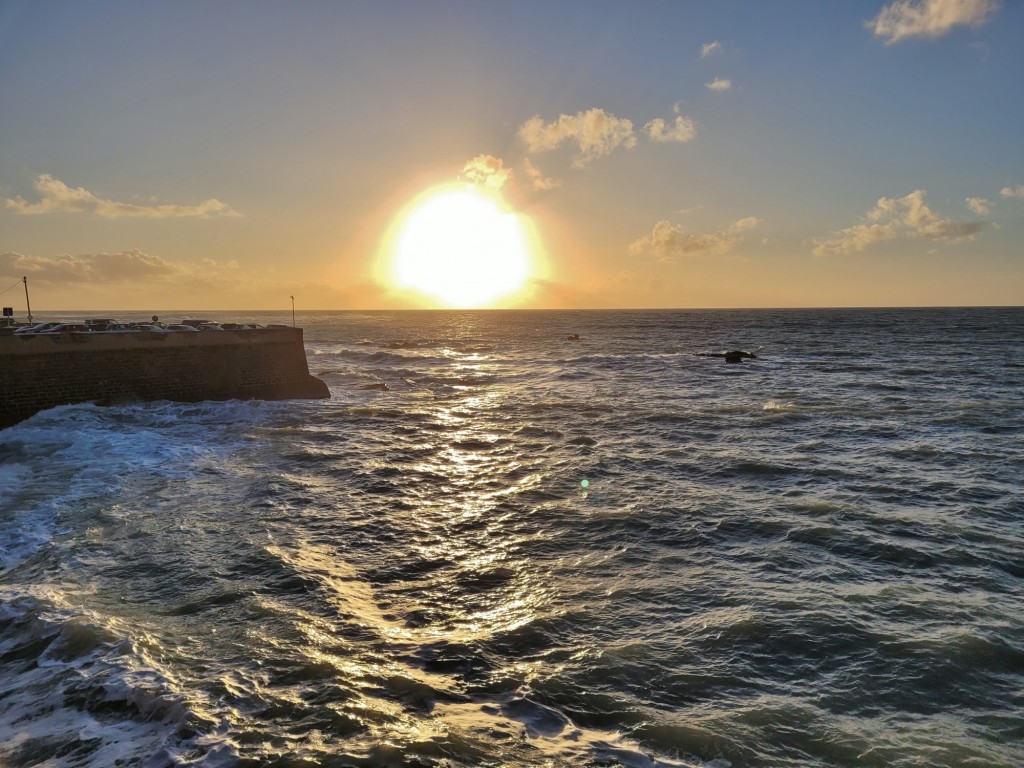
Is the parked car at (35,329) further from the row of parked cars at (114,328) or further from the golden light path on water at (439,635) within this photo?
the golden light path on water at (439,635)

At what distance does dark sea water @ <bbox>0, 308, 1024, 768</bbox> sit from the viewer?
593 centimetres

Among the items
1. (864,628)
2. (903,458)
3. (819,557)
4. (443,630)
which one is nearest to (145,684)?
(443,630)

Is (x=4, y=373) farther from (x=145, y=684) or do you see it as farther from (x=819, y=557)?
(x=819, y=557)

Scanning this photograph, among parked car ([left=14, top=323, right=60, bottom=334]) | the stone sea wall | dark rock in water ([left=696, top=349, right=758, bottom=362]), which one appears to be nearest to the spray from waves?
the stone sea wall

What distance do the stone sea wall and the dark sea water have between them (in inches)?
89.1

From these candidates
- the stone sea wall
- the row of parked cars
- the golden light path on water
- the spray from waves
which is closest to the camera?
the spray from waves

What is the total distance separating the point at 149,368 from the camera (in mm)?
24500

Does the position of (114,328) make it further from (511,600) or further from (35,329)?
(511,600)

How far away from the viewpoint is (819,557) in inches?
411

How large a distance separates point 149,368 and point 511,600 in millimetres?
21748

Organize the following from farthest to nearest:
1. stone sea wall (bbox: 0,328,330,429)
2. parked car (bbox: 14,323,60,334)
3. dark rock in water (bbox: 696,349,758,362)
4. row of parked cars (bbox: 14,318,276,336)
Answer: dark rock in water (bbox: 696,349,758,362) → row of parked cars (bbox: 14,318,276,336) → parked car (bbox: 14,323,60,334) → stone sea wall (bbox: 0,328,330,429)

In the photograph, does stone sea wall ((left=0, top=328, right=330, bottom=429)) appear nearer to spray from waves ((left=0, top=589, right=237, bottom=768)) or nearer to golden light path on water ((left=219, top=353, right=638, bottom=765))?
golden light path on water ((left=219, top=353, right=638, bottom=765))

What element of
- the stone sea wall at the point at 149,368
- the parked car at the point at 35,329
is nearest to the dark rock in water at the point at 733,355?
the stone sea wall at the point at 149,368

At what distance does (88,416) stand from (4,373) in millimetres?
2785
